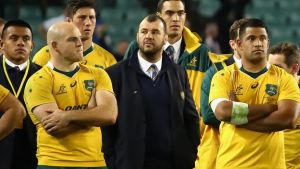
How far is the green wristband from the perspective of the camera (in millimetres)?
6941

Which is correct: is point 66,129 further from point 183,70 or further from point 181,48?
point 181,48

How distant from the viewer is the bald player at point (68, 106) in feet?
22.3

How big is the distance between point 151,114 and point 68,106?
2.99ft

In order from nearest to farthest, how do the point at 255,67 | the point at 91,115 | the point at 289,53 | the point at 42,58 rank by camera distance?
the point at 91,115 → the point at 255,67 → the point at 289,53 → the point at 42,58

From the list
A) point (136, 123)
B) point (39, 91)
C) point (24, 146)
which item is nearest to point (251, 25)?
point (136, 123)

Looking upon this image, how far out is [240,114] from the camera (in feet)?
22.8

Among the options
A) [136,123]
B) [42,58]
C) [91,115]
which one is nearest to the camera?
[91,115]

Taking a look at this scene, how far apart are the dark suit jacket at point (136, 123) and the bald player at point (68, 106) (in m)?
0.49

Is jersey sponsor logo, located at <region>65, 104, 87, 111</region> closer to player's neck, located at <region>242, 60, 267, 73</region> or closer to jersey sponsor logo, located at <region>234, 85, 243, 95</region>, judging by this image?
jersey sponsor logo, located at <region>234, 85, 243, 95</region>

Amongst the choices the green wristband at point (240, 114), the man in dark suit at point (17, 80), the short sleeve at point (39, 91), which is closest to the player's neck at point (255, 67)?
the green wristband at point (240, 114)

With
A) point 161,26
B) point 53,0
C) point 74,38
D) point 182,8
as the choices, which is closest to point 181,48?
point 182,8

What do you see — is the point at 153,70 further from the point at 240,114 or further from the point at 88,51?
the point at 88,51

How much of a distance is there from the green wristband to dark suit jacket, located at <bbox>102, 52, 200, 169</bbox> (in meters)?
0.75

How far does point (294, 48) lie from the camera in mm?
8344
